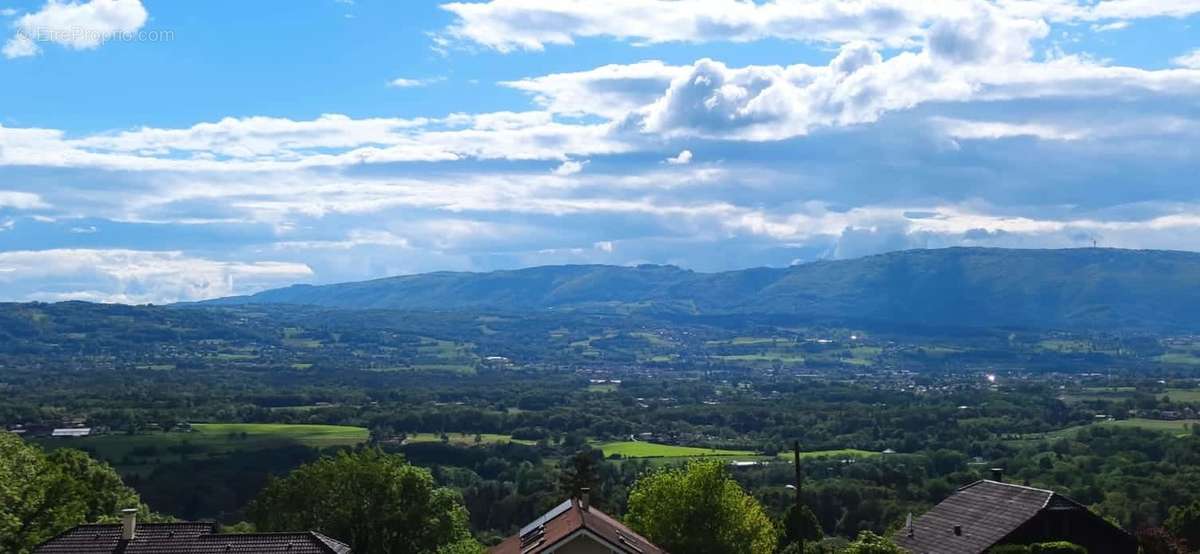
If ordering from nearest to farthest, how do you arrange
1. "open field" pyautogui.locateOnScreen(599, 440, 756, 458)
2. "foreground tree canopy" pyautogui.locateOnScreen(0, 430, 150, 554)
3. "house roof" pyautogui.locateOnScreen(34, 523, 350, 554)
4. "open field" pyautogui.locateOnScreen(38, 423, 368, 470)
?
"house roof" pyautogui.locateOnScreen(34, 523, 350, 554) → "foreground tree canopy" pyautogui.locateOnScreen(0, 430, 150, 554) → "open field" pyautogui.locateOnScreen(38, 423, 368, 470) → "open field" pyautogui.locateOnScreen(599, 440, 756, 458)

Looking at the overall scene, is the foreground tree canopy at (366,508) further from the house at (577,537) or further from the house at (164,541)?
the house at (164,541)

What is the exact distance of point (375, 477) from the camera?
63.3 meters

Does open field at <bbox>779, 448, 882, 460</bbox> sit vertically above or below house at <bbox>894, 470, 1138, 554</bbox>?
below

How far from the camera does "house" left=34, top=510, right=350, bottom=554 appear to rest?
46406mm

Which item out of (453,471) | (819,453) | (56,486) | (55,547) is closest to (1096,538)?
(55,547)

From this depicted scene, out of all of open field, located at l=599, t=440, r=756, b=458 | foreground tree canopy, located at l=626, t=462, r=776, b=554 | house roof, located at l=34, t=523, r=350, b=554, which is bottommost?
open field, located at l=599, t=440, r=756, b=458

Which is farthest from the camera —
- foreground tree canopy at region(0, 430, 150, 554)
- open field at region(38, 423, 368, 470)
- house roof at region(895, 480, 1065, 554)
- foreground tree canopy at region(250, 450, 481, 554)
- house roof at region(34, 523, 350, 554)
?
open field at region(38, 423, 368, 470)

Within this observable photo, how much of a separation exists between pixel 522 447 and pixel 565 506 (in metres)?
136

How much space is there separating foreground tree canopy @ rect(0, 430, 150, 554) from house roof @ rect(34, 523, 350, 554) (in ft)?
7.65

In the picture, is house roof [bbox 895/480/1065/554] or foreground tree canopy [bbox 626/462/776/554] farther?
foreground tree canopy [bbox 626/462/776/554]

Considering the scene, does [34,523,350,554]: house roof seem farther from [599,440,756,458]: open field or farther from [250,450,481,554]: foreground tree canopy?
[599,440,756,458]: open field

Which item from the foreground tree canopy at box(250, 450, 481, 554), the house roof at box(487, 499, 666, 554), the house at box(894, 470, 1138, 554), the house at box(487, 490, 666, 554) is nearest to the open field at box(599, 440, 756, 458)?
the foreground tree canopy at box(250, 450, 481, 554)

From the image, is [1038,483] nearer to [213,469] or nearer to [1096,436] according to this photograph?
[1096,436]

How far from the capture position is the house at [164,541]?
46.4 m
